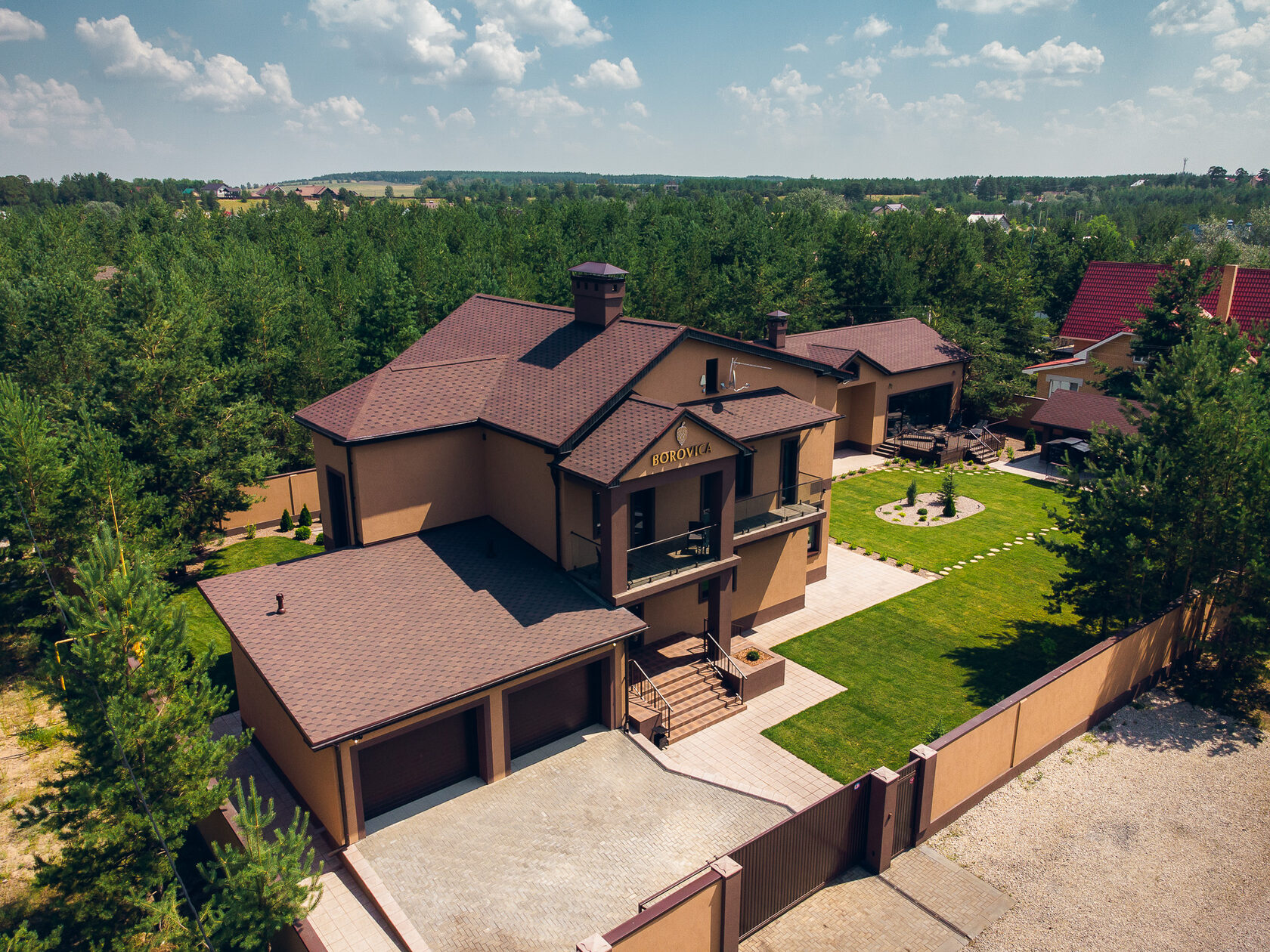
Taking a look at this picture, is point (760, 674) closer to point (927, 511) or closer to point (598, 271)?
point (598, 271)

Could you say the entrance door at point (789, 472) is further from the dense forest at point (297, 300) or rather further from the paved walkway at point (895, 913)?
the dense forest at point (297, 300)

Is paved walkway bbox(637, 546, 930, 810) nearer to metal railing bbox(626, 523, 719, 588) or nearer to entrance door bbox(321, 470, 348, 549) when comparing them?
metal railing bbox(626, 523, 719, 588)

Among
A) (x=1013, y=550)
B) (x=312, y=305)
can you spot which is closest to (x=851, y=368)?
(x=1013, y=550)

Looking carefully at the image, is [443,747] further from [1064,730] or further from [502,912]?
[1064,730]

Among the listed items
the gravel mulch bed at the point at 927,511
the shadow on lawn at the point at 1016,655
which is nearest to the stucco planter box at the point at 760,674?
the shadow on lawn at the point at 1016,655

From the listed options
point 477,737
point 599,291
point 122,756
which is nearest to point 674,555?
point 477,737

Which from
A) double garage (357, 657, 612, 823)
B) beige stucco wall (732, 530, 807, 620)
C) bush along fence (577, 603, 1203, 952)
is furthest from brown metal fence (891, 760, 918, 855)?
beige stucco wall (732, 530, 807, 620)
